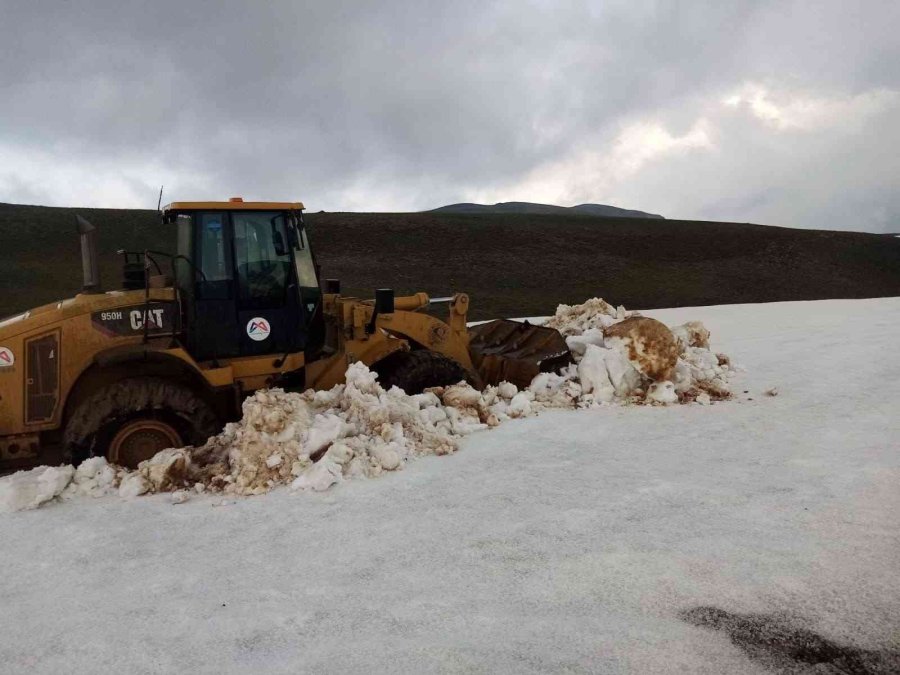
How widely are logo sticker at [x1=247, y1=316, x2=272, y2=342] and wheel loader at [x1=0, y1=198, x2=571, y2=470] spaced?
1 cm

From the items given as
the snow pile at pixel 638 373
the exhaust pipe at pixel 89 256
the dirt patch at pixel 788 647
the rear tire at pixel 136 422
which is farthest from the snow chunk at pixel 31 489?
the snow pile at pixel 638 373

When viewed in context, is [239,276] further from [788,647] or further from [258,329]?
[788,647]

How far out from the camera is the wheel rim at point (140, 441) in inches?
194

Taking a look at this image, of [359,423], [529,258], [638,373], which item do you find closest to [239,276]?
[359,423]

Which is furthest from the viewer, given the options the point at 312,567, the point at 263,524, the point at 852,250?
the point at 852,250

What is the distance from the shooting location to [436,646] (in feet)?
9.05

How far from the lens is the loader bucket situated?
711 cm

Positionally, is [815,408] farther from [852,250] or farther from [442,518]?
[852,250]

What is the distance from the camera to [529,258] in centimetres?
3788

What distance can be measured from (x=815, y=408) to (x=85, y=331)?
22.6 ft

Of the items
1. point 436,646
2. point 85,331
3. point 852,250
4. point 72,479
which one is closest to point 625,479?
point 436,646

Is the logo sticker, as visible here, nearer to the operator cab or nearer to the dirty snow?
the operator cab

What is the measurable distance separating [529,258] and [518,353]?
31.0 m

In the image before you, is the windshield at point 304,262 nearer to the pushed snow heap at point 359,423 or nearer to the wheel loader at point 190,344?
the wheel loader at point 190,344
